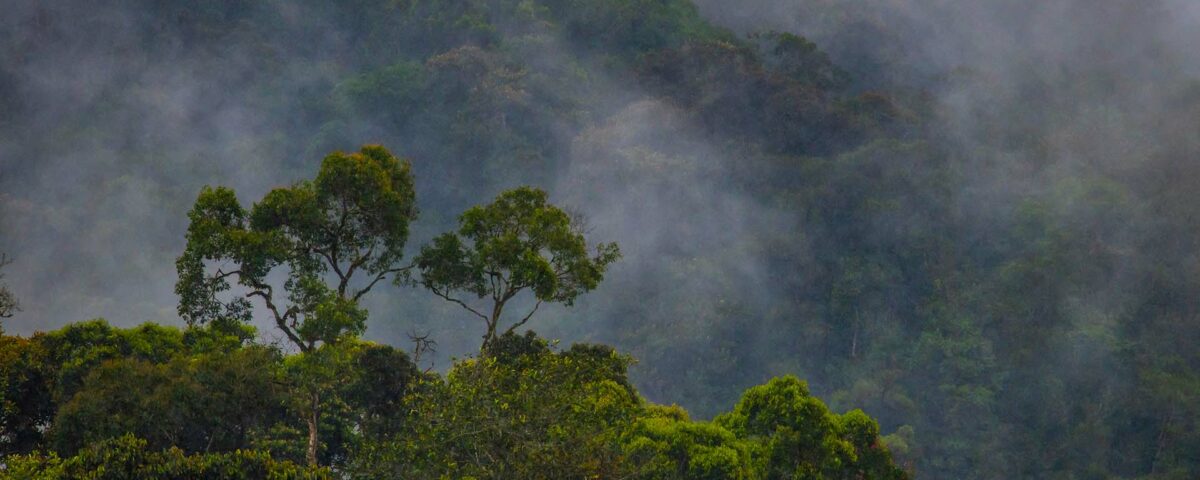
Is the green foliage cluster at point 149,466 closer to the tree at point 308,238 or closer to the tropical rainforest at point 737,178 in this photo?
the tree at point 308,238

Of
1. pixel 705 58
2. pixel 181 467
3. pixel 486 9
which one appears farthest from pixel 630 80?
pixel 181 467

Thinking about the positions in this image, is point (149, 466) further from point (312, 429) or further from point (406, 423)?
point (406, 423)

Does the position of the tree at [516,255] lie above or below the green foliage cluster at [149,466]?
above

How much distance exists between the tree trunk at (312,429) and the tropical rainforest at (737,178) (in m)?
8.57

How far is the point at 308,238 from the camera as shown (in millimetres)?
26062

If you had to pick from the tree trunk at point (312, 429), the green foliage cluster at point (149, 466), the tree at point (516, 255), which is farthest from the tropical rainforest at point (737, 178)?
the green foliage cluster at point (149, 466)

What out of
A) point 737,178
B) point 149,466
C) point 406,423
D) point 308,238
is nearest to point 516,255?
point 308,238

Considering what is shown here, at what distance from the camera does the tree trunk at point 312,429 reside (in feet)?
73.8

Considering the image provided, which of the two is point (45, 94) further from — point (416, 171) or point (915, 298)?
point (915, 298)

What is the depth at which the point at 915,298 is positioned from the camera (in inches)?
2623

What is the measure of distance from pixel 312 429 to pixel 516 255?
15.7 feet

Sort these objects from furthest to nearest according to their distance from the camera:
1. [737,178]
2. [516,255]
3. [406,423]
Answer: [737,178], [516,255], [406,423]

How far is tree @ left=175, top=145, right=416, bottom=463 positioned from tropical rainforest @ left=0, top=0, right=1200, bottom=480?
7.19 meters

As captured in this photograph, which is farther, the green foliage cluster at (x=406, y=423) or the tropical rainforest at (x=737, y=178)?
the tropical rainforest at (x=737, y=178)
